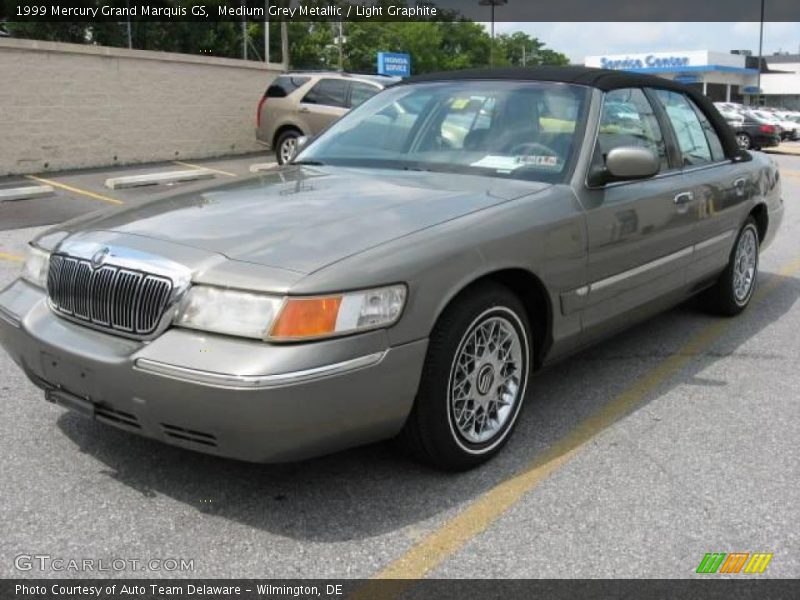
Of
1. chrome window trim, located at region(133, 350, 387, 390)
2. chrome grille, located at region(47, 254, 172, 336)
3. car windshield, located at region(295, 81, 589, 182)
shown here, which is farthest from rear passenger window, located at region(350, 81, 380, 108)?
chrome window trim, located at region(133, 350, 387, 390)

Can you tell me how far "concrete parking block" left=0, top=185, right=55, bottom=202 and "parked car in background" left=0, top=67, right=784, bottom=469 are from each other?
27.6ft

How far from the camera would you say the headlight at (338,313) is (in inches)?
104

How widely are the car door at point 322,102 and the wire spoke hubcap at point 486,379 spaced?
11.8 m

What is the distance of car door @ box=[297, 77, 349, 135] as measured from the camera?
48.2 ft

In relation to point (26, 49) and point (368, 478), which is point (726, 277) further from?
point (26, 49)

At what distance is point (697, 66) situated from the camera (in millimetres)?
66938

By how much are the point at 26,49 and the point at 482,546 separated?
47.4 ft

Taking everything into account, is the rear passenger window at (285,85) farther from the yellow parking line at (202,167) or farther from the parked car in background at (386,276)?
the parked car in background at (386,276)

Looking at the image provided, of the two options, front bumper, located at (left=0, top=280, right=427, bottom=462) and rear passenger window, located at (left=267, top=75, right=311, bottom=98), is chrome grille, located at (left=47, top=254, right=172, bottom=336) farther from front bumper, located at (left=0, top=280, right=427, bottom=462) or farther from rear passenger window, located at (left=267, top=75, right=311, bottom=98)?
rear passenger window, located at (left=267, top=75, right=311, bottom=98)

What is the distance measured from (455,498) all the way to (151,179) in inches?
454

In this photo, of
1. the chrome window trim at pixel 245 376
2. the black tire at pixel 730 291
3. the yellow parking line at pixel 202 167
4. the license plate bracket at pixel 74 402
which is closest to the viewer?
the chrome window trim at pixel 245 376

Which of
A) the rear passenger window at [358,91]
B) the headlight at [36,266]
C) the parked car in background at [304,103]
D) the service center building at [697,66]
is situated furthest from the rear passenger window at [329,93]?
→ the service center building at [697,66]

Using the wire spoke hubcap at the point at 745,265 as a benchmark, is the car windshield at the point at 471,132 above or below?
above

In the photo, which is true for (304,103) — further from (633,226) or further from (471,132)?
(633,226)
